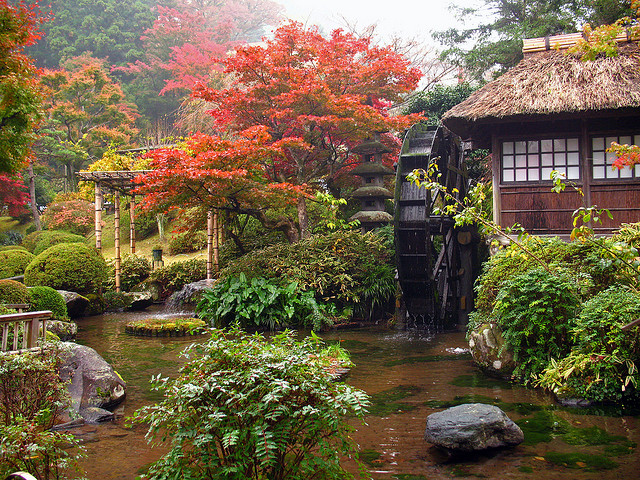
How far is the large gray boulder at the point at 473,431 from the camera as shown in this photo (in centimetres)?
469

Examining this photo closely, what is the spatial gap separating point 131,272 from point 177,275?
1.94m

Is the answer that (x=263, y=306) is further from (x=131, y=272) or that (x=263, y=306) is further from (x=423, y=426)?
(x=131, y=272)

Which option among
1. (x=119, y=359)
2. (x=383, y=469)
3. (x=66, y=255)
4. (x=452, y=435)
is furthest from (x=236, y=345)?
(x=66, y=255)

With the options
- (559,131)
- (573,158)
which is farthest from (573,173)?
(559,131)

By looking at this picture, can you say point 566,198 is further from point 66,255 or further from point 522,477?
point 66,255

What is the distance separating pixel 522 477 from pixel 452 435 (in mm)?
712

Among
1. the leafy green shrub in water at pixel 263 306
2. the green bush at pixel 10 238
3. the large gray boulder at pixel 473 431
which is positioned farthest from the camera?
the green bush at pixel 10 238

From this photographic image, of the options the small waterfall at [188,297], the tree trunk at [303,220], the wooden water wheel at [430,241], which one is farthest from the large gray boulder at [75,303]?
the wooden water wheel at [430,241]

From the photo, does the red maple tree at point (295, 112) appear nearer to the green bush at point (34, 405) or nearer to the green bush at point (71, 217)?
the green bush at point (34, 405)

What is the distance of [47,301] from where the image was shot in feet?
37.1

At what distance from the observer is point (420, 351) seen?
962cm

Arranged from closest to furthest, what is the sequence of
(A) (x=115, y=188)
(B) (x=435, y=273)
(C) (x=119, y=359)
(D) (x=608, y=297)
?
(D) (x=608, y=297), (C) (x=119, y=359), (B) (x=435, y=273), (A) (x=115, y=188)

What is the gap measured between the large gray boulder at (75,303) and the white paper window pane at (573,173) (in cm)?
1298

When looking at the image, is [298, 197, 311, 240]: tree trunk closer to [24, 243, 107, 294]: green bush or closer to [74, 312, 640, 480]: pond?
[74, 312, 640, 480]: pond
